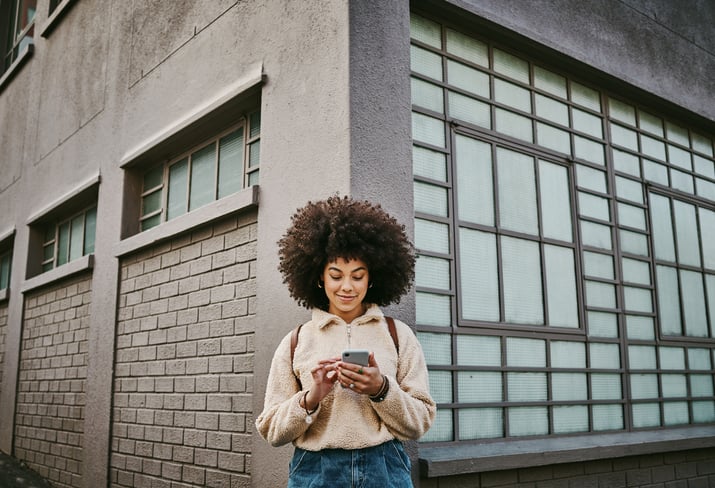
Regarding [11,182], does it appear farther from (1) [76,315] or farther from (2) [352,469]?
(2) [352,469]

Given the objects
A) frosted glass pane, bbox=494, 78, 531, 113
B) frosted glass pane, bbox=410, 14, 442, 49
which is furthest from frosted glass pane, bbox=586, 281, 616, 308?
frosted glass pane, bbox=410, 14, 442, 49

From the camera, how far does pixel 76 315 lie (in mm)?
7594

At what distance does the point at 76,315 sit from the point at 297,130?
4353 millimetres

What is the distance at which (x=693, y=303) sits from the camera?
6.59 metres

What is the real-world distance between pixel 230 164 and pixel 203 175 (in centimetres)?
46

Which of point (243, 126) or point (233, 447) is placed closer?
point (233, 447)

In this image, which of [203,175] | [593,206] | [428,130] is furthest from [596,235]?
[203,175]

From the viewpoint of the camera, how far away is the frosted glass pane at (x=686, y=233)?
661 cm

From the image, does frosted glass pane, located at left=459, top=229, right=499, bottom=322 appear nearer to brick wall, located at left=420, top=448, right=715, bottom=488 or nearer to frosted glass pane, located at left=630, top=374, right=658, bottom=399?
brick wall, located at left=420, top=448, right=715, bottom=488

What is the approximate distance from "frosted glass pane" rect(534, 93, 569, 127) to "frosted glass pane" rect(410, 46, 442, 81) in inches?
41.1

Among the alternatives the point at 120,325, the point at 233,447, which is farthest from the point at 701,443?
the point at 120,325

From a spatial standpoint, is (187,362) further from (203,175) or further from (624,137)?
(624,137)

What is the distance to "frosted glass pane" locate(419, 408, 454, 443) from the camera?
14.7 feet

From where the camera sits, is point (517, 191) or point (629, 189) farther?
point (629, 189)
